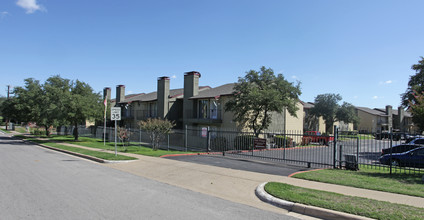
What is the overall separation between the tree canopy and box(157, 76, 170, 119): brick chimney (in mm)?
6199

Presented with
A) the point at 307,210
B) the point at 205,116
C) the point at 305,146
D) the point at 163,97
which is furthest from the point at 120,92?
the point at 307,210

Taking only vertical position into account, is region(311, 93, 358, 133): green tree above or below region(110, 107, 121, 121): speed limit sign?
above

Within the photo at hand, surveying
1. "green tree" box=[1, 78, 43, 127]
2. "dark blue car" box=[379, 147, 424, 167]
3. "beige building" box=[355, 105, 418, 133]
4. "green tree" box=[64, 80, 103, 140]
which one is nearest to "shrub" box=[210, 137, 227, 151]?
"dark blue car" box=[379, 147, 424, 167]

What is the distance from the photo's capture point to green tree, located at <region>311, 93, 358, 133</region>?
1775 inches

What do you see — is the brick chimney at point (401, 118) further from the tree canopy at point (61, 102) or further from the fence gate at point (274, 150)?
the tree canopy at point (61, 102)

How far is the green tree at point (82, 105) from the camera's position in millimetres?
25734

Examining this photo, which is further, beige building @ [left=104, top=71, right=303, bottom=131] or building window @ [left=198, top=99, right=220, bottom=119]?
building window @ [left=198, top=99, right=220, bottom=119]

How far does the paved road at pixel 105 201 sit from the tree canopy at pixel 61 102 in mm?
17653

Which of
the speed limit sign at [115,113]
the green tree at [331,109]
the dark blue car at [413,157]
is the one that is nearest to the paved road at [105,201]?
the speed limit sign at [115,113]

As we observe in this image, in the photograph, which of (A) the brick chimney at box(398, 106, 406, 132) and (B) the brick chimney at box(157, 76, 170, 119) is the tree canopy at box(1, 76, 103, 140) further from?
(A) the brick chimney at box(398, 106, 406, 132)

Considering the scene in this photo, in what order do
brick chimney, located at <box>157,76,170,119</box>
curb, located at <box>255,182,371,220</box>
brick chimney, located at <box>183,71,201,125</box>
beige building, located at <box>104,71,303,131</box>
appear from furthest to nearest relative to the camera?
brick chimney, located at <box>157,76,170,119</box>, brick chimney, located at <box>183,71,201,125</box>, beige building, located at <box>104,71,303,131</box>, curb, located at <box>255,182,371,220</box>

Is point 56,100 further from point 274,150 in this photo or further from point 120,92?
point 274,150

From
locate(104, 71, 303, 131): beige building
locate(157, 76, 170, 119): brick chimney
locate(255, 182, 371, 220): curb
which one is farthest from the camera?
locate(157, 76, 170, 119): brick chimney

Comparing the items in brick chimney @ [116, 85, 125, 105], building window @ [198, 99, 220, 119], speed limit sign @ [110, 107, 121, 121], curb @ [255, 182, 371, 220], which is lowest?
curb @ [255, 182, 371, 220]
